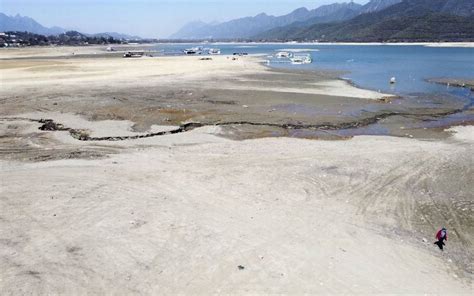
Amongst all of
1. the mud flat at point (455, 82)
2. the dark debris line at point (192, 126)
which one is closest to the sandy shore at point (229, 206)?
the dark debris line at point (192, 126)

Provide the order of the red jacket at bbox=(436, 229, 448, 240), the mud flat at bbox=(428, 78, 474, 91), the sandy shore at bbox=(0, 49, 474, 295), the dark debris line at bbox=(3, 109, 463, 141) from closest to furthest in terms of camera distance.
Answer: the sandy shore at bbox=(0, 49, 474, 295) → the red jacket at bbox=(436, 229, 448, 240) → the dark debris line at bbox=(3, 109, 463, 141) → the mud flat at bbox=(428, 78, 474, 91)

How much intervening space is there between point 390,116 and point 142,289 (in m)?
27.2

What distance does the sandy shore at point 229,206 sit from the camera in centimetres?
1152

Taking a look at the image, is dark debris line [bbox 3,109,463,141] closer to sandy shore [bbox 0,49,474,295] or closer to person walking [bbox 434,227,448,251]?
sandy shore [bbox 0,49,474,295]

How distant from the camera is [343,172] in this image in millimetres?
20203

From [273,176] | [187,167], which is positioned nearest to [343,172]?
[273,176]

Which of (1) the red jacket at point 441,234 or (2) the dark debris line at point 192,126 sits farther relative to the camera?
(2) the dark debris line at point 192,126

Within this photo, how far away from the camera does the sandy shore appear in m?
11.5

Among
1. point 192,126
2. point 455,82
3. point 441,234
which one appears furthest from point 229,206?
point 455,82

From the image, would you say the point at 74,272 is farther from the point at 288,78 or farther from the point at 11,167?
the point at 288,78

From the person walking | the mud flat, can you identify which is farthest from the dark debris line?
the mud flat

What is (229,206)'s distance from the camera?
1619cm

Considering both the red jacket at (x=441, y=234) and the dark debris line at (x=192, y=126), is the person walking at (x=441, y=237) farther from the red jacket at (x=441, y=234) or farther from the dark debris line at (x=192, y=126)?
the dark debris line at (x=192, y=126)

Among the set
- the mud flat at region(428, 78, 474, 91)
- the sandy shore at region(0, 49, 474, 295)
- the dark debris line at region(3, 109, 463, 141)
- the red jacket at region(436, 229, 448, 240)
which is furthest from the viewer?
the mud flat at region(428, 78, 474, 91)
